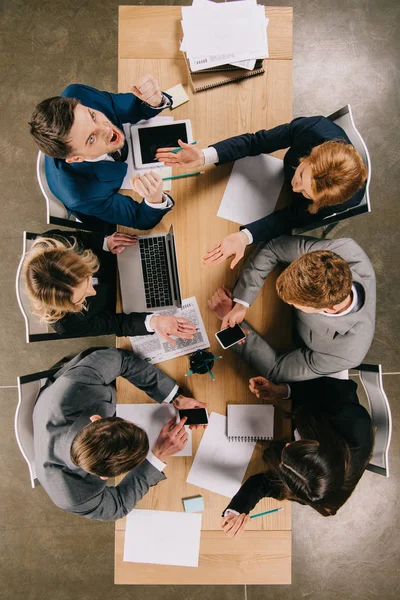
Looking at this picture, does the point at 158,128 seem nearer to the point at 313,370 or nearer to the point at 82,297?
the point at 82,297

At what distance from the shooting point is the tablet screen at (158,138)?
5.97 ft

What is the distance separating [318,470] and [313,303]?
2.01 feet

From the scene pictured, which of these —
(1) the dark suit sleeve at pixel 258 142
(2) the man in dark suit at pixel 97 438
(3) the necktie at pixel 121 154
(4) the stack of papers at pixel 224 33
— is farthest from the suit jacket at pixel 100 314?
(4) the stack of papers at pixel 224 33

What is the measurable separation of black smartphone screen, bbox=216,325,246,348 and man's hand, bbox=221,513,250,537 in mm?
713

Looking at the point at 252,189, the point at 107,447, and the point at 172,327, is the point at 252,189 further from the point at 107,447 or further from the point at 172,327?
the point at 107,447

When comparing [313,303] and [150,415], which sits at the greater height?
[313,303]

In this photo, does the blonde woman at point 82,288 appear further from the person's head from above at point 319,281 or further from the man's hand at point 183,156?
the person's head from above at point 319,281

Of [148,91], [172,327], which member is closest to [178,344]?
[172,327]

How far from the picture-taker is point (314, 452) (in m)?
1.50

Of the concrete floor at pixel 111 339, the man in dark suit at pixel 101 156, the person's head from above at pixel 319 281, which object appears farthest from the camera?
the concrete floor at pixel 111 339

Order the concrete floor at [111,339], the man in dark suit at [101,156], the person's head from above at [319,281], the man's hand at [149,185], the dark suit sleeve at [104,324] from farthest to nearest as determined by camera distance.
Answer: the concrete floor at [111,339]
the dark suit sleeve at [104,324]
the man's hand at [149,185]
the man in dark suit at [101,156]
the person's head from above at [319,281]

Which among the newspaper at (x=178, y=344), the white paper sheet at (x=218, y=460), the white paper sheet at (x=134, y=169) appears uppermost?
the white paper sheet at (x=134, y=169)

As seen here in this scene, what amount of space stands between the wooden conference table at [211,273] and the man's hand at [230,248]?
0.22 feet

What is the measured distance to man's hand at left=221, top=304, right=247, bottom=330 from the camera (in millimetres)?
1726
